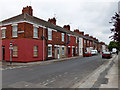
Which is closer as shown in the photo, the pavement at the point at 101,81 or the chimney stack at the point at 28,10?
the pavement at the point at 101,81

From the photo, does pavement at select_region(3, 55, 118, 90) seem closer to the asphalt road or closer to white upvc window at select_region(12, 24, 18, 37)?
the asphalt road

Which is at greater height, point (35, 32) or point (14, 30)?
point (14, 30)

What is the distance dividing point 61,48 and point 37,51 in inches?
346

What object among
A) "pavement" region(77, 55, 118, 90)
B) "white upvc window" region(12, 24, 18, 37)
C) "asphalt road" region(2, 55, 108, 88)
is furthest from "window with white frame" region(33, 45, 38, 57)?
"pavement" region(77, 55, 118, 90)

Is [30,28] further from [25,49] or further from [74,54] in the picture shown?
[74,54]

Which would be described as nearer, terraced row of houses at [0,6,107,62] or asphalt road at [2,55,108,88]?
asphalt road at [2,55,108,88]

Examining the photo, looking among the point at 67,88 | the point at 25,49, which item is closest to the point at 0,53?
the point at 25,49

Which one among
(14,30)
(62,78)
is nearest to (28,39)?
(14,30)

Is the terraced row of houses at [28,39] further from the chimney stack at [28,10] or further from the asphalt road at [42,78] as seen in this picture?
the asphalt road at [42,78]

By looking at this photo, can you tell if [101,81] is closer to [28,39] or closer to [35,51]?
[28,39]

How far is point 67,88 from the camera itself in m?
5.94

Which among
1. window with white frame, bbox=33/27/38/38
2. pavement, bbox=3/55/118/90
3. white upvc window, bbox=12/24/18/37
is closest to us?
pavement, bbox=3/55/118/90

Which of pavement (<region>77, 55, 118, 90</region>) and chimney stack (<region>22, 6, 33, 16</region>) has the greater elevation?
chimney stack (<region>22, 6, 33, 16</region>)

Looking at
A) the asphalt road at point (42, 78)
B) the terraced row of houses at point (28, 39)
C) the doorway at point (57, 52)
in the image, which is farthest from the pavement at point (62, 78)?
the doorway at point (57, 52)
